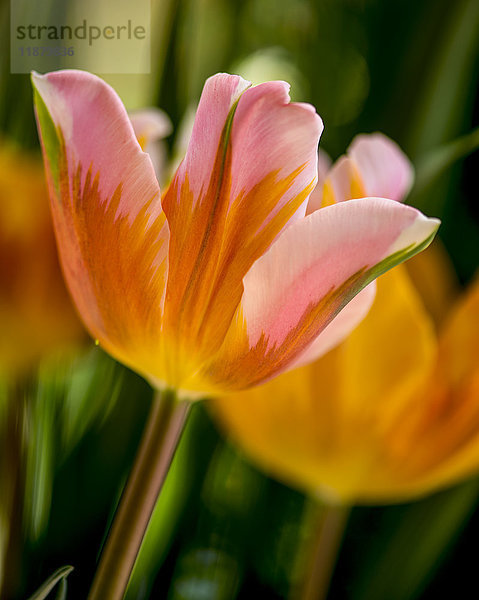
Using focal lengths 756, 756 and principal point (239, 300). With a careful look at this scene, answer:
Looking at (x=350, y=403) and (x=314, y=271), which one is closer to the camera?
(x=314, y=271)

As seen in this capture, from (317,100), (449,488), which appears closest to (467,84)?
(317,100)

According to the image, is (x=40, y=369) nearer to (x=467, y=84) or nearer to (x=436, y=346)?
(x=436, y=346)

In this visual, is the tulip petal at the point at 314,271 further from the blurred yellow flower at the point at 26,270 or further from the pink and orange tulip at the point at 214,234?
the blurred yellow flower at the point at 26,270

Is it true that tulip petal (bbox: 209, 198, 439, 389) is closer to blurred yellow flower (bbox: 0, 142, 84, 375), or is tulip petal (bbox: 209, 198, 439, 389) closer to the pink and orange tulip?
the pink and orange tulip

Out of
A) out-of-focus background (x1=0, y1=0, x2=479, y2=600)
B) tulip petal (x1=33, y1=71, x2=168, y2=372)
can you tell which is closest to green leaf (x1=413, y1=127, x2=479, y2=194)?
out-of-focus background (x1=0, y1=0, x2=479, y2=600)

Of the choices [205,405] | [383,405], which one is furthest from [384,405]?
[205,405]

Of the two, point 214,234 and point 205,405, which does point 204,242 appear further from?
point 205,405
